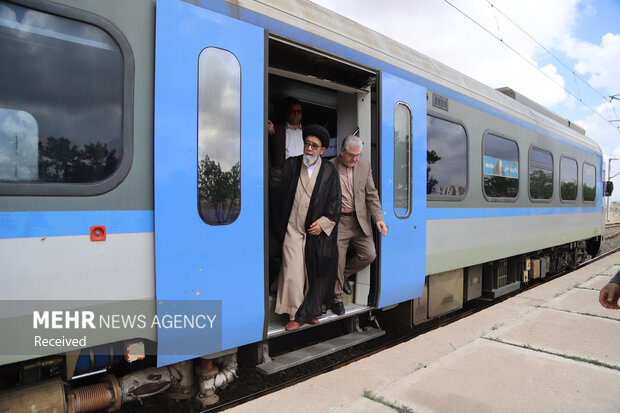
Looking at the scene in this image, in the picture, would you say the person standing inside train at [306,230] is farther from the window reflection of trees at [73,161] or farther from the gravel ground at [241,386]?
the window reflection of trees at [73,161]

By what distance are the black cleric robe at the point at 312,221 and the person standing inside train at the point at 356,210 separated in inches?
9.7

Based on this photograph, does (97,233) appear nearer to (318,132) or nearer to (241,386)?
(318,132)

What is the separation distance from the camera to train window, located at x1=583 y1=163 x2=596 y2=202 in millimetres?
9509

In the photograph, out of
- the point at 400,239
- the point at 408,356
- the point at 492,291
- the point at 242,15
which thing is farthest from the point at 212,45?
the point at 492,291

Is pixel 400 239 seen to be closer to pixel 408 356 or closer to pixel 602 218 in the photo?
pixel 408 356

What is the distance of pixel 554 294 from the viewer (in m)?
5.87

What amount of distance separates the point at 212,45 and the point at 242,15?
41cm

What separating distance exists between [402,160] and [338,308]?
5.31 feet

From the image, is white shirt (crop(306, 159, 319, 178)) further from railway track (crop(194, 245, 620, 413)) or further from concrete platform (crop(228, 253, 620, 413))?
railway track (crop(194, 245, 620, 413))

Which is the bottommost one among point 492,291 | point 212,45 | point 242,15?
point 492,291

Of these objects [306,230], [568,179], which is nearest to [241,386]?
[306,230]

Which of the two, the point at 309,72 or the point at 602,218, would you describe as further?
the point at 602,218

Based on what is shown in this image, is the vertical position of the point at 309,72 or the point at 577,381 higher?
the point at 309,72

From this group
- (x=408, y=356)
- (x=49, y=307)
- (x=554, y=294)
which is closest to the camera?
(x=49, y=307)
